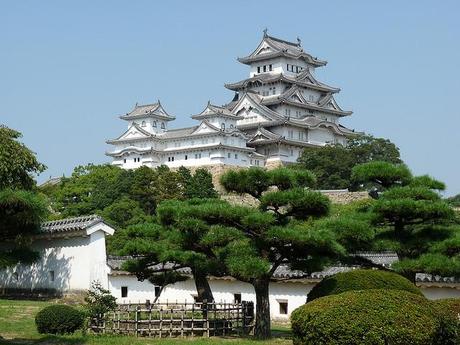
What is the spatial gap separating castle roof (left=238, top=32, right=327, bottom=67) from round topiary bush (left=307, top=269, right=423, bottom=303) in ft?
197

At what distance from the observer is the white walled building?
23328 millimetres

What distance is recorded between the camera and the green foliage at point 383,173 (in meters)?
19.4

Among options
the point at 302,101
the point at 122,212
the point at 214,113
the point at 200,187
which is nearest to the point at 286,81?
Result: the point at 302,101

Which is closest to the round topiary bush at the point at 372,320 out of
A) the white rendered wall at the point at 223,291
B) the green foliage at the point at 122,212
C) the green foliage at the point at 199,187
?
the white rendered wall at the point at 223,291

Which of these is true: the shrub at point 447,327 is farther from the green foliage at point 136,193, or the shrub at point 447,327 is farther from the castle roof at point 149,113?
the castle roof at point 149,113

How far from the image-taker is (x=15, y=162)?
2361cm

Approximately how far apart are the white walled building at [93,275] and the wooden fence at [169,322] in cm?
434

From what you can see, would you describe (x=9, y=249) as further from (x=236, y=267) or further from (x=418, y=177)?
(x=418, y=177)

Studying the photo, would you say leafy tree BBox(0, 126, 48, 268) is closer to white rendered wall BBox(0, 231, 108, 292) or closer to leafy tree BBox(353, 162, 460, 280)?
white rendered wall BBox(0, 231, 108, 292)

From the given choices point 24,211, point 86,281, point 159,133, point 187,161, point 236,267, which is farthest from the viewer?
point 159,133

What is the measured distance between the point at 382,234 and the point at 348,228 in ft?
7.49

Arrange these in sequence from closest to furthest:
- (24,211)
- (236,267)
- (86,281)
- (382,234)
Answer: (24,211)
(236,267)
(382,234)
(86,281)

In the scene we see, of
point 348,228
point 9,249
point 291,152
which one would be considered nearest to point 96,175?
point 291,152

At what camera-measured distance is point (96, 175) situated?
5606cm
